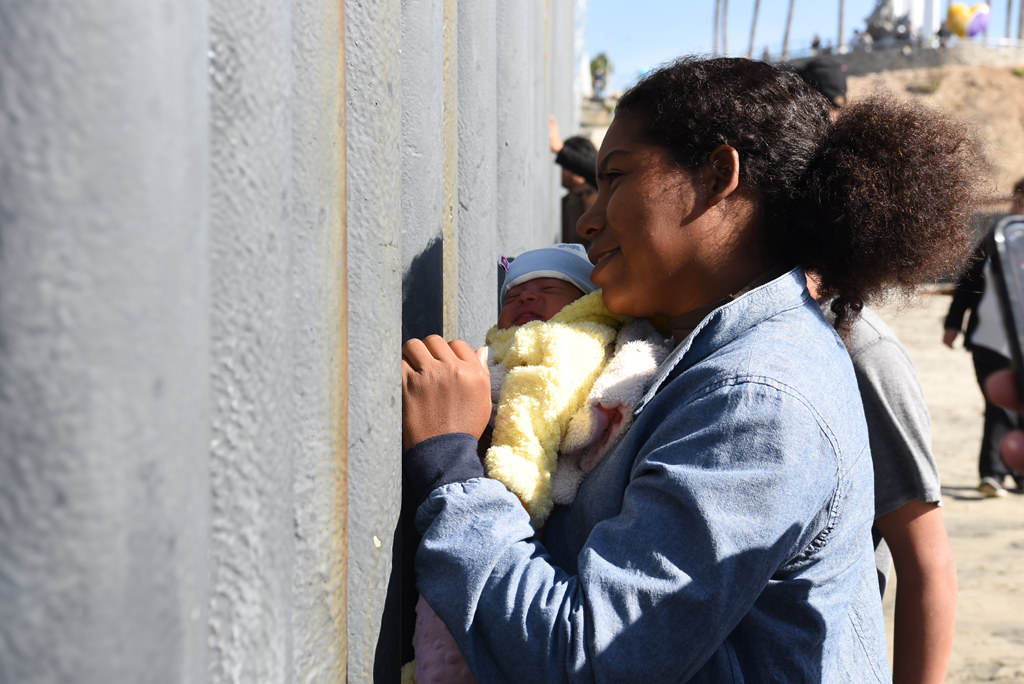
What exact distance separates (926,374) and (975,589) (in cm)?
863

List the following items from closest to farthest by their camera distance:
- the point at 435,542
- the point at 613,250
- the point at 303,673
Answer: the point at 303,673
the point at 435,542
the point at 613,250

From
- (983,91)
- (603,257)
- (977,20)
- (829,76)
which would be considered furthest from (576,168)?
(977,20)

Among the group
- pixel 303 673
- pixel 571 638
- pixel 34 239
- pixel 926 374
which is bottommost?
pixel 926 374

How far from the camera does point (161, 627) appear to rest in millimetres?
699

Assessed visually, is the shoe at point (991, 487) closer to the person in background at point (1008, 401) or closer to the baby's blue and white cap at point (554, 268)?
the baby's blue and white cap at point (554, 268)

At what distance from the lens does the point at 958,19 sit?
5016 cm

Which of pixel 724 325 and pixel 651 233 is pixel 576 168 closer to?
pixel 651 233

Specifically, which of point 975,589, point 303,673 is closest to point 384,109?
point 303,673

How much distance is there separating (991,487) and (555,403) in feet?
23.8

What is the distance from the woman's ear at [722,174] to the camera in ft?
5.68

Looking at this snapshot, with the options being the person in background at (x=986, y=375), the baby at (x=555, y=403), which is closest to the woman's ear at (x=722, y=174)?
the baby at (x=555, y=403)

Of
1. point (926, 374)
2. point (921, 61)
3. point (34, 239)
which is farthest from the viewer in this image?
point (921, 61)

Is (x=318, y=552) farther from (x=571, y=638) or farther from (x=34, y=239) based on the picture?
(x=34, y=239)

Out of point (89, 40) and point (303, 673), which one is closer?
point (89, 40)
